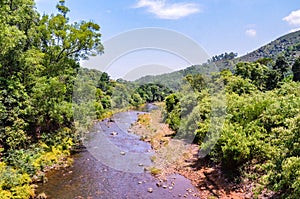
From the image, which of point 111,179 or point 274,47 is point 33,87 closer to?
point 111,179

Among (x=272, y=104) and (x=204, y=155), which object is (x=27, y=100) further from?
(x=272, y=104)

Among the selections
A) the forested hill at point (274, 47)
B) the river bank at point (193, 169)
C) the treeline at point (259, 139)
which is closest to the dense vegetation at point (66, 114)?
the treeline at point (259, 139)

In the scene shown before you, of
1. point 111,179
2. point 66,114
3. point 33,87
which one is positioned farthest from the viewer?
point 66,114

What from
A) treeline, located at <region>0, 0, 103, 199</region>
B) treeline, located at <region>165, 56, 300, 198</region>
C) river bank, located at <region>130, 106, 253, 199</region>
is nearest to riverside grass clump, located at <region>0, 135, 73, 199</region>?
treeline, located at <region>0, 0, 103, 199</region>

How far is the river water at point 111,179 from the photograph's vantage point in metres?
13.8

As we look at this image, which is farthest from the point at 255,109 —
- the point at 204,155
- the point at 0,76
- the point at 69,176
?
the point at 0,76

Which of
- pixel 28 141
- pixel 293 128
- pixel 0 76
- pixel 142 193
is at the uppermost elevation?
pixel 0 76

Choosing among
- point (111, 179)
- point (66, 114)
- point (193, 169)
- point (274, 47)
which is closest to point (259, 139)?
point (193, 169)

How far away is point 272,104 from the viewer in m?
15.0

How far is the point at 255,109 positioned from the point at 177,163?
6242 mm

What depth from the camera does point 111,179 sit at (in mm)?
15984

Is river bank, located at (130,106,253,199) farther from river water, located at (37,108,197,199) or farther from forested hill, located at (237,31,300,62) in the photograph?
forested hill, located at (237,31,300,62)

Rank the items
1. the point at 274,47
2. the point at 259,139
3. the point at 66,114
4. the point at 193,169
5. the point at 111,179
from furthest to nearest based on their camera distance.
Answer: the point at 274,47 < the point at 66,114 < the point at 193,169 < the point at 111,179 < the point at 259,139

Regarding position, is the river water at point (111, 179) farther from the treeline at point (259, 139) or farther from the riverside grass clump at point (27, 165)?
the treeline at point (259, 139)
